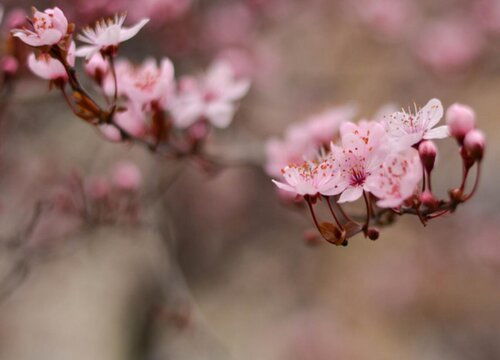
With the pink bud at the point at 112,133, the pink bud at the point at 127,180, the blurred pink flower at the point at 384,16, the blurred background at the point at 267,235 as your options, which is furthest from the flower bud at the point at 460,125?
the blurred pink flower at the point at 384,16

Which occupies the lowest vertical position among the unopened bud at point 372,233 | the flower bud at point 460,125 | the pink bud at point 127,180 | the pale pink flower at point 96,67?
the pink bud at point 127,180

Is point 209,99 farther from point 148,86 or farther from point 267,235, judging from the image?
point 267,235

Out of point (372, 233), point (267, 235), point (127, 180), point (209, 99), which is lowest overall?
point (267, 235)

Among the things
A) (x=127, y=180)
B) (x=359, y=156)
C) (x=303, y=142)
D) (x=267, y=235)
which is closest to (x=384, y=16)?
(x=267, y=235)

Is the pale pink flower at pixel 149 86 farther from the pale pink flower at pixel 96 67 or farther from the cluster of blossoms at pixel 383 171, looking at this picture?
the cluster of blossoms at pixel 383 171

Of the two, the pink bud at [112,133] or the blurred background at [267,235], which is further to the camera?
the blurred background at [267,235]

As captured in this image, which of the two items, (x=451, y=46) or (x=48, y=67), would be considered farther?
(x=451, y=46)

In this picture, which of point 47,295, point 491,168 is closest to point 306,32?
point 491,168
